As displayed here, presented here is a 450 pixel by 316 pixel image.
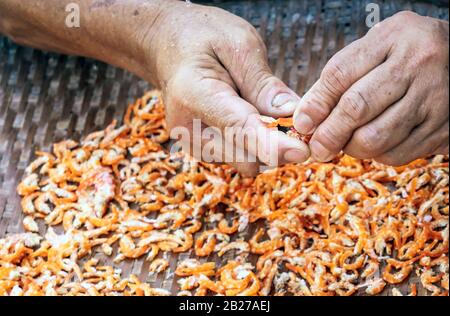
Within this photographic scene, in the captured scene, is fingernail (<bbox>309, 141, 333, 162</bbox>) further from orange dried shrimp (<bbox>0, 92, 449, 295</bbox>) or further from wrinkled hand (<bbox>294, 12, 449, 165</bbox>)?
Result: orange dried shrimp (<bbox>0, 92, 449, 295</bbox>)

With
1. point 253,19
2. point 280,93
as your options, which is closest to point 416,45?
point 280,93

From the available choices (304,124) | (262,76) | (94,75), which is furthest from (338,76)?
(94,75)

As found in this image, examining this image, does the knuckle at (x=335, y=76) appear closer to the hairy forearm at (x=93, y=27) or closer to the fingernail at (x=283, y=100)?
the fingernail at (x=283, y=100)

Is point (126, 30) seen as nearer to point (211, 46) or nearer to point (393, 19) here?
point (211, 46)

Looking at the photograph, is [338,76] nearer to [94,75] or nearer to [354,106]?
[354,106]

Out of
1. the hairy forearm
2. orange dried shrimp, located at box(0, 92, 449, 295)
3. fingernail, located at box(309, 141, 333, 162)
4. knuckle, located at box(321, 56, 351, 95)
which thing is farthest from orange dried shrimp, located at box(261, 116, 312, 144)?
the hairy forearm

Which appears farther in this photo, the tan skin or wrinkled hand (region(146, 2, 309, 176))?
A: wrinkled hand (region(146, 2, 309, 176))
